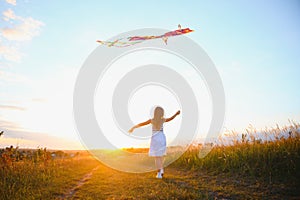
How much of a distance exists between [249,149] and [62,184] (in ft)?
24.7

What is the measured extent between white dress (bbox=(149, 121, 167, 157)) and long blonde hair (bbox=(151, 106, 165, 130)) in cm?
21

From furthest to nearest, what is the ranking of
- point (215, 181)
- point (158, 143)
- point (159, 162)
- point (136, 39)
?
point (136, 39) < point (158, 143) < point (159, 162) < point (215, 181)

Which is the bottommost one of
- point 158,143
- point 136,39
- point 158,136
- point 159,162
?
point 159,162

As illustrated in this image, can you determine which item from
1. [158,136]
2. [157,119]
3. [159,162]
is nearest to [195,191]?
[159,162]

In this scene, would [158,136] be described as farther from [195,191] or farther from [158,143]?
[195,191]

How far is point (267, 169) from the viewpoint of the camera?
8438 millimetres

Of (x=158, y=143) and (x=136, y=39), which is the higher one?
(x=136, y=39)

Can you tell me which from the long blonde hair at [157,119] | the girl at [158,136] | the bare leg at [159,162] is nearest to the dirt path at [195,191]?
the bare leg at [159,162]

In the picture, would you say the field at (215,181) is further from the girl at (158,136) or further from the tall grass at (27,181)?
the girl at (158,136)

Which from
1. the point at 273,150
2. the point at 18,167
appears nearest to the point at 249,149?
the point at 273,150

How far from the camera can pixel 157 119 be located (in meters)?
11.0

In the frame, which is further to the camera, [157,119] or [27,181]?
[157,119]

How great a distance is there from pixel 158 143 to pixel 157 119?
1.06m

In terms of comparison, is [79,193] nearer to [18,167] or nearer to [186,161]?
[18,167]
